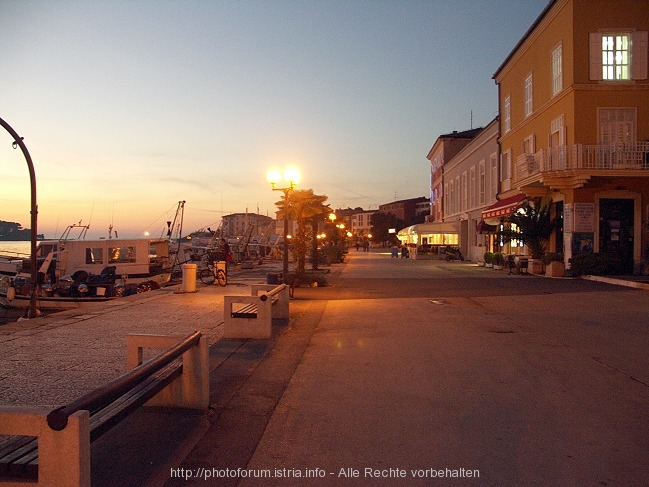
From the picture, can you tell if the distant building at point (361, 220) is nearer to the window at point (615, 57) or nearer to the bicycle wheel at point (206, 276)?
the bicycle wheel at point (206, 276)

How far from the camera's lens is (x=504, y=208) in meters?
31.5

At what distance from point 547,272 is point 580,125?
628 cm

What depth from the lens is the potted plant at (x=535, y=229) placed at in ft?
88.6

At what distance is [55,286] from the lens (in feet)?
72.2

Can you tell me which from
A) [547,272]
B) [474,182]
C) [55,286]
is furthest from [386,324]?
[474,182]

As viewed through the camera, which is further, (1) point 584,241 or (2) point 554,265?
(2) point 554,265

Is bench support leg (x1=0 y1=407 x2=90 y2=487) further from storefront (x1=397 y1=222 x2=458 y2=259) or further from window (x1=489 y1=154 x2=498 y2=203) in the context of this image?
storefront (x1=397 y1=222 x2=458 y2=259)

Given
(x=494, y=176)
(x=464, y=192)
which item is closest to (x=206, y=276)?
(x=494, y=176)

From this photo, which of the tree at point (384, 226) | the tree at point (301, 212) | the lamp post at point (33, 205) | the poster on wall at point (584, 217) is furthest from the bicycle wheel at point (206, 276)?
the tree at point (384, 226)

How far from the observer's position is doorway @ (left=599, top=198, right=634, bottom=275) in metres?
24.8

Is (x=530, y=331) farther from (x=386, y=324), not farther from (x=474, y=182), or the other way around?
(x=474, y=182)

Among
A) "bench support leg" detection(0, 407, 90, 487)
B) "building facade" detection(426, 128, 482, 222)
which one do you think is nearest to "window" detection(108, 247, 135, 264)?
"bench support leg" detection(0, 407, 90, 487)

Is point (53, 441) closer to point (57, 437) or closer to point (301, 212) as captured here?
point (57, 437)

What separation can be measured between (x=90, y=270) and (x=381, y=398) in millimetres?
19813
